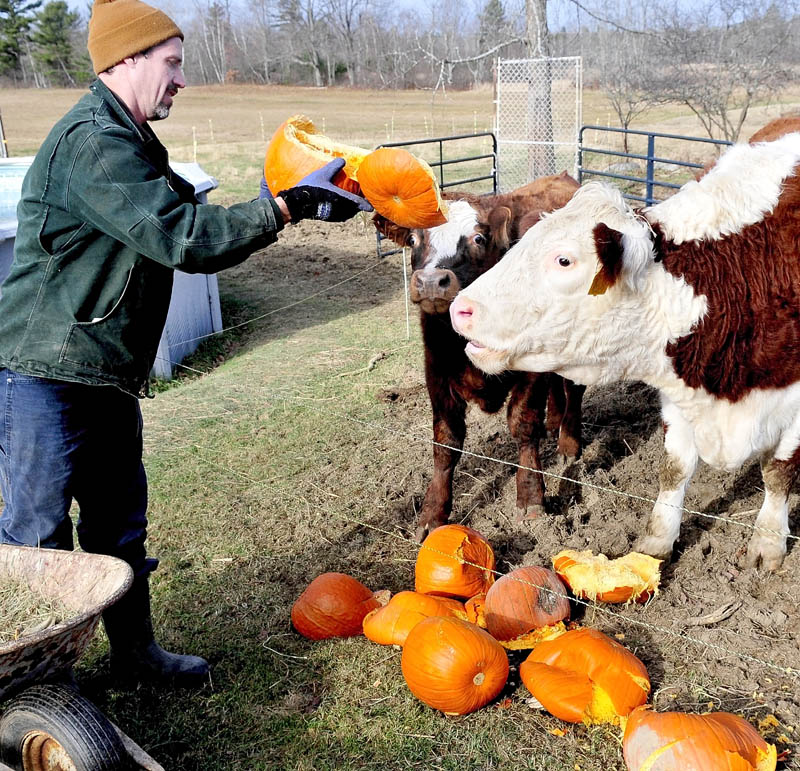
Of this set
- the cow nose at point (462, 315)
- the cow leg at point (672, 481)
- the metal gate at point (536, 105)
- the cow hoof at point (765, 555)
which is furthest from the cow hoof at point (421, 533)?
the metal gate at point (536, 105)

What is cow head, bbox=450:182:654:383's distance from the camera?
3.18 metres

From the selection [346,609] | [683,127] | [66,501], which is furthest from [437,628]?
[683,127]

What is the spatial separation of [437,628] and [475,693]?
0.87 ft

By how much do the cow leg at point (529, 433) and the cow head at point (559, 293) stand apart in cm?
114

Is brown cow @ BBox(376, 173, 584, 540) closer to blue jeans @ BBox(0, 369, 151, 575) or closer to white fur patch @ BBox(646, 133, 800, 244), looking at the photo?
white fur patch @ BBox(646, 133, 800, 244)

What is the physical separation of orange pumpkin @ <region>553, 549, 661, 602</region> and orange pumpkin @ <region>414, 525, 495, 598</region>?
1.14 feet

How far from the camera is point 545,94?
582 inches

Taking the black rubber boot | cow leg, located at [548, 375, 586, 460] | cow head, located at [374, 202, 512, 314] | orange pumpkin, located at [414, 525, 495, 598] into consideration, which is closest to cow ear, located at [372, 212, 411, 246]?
cow head, located at [374, 202, 512, 314]

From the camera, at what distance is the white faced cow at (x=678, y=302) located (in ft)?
10.6

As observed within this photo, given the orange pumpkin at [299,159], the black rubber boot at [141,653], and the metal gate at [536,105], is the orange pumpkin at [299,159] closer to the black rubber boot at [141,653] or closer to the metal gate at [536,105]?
the black rubber boot at [141,653]

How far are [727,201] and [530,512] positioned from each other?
6.39ft

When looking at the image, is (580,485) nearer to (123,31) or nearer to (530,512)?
(530,512)

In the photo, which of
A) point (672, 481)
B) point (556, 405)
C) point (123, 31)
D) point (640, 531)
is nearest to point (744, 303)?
point (672, 481)

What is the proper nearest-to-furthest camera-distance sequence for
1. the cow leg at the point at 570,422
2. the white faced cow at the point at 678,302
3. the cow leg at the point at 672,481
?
the white faced cow at the point at 678,302
the cow leg at the point at 672,481
the cow leg at the point at 570,422
